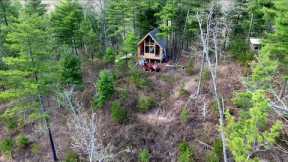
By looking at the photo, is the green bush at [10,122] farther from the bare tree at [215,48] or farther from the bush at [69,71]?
the bare tree at [215,48]

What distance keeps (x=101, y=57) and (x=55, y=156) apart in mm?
12334

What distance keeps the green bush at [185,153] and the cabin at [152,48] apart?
12.0 m

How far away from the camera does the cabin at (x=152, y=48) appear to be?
88.1ft

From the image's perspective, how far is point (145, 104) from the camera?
2025 cm

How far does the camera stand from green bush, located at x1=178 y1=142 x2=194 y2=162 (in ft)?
51.8

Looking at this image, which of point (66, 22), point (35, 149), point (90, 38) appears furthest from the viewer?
point (90, 38)

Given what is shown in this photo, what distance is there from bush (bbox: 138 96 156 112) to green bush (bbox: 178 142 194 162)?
4.38m

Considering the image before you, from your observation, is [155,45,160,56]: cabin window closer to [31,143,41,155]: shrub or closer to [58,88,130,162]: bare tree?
[58,88,130,162]: bare tree

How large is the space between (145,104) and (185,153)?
5.58 m

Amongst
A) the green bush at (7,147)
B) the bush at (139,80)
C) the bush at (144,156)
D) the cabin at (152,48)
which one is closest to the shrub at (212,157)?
the bush at (144,156)

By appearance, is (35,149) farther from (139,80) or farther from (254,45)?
(254,45)

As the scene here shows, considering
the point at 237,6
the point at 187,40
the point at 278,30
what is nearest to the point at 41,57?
the point at 278,30

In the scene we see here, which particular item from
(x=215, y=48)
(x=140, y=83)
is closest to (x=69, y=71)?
(x=140, y=83)

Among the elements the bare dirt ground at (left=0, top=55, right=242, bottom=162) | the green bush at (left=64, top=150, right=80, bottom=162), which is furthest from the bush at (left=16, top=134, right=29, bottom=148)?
the green bush at (left=64, top=150, right=80, bottom=162)
